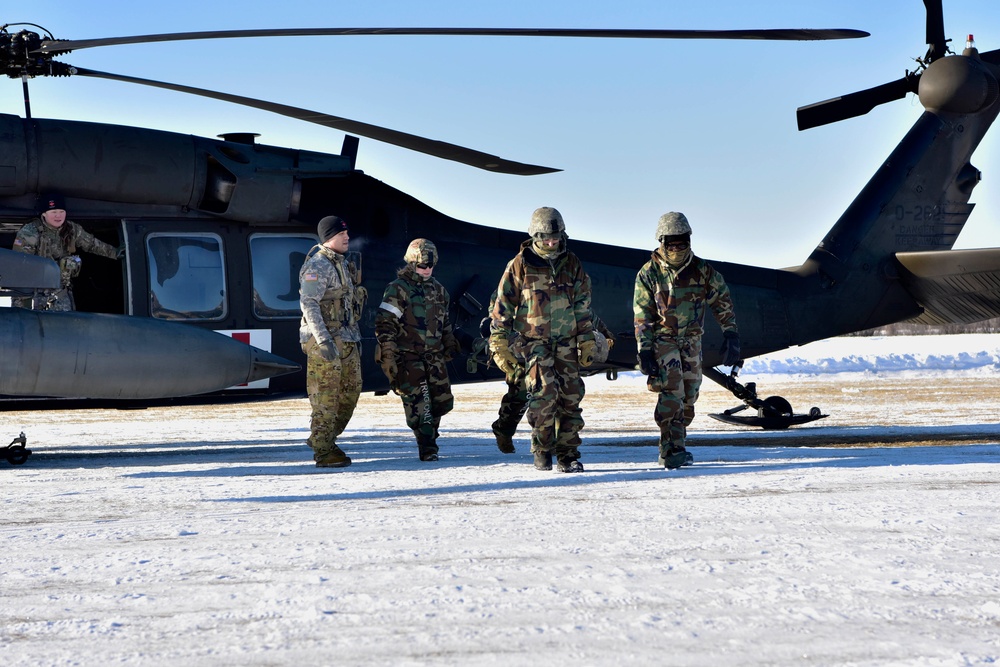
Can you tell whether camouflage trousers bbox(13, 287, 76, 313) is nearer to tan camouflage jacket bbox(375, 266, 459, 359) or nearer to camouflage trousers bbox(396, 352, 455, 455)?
tan camouflage jacket bbox(375, 266, 459, 359)

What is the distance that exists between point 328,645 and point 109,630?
745mm

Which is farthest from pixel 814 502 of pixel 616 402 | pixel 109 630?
pixel 616 402

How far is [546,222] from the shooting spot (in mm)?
6734

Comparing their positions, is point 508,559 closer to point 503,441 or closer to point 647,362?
point 647,362

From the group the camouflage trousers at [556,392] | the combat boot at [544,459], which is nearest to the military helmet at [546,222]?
the camouflage trousers at [556,392]

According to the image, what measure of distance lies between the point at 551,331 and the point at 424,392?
1.38 meters

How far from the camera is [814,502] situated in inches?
209

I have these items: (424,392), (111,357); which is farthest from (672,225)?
(111,357)

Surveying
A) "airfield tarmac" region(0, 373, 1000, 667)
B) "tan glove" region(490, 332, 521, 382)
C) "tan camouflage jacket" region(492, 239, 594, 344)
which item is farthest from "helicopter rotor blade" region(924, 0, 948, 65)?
"tan glove" region(490, 332, 521, 382)

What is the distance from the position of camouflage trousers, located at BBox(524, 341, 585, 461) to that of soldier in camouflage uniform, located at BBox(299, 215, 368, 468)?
1.40 m

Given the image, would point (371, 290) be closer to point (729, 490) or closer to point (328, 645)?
point (729, 490)

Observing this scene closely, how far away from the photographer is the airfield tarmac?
117 inches

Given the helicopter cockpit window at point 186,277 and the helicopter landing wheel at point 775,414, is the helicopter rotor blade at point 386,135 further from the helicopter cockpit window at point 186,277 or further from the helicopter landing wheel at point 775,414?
the helicopter landing wheel at point 775,414

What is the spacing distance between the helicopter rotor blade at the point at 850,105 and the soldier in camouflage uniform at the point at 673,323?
4704 mm
